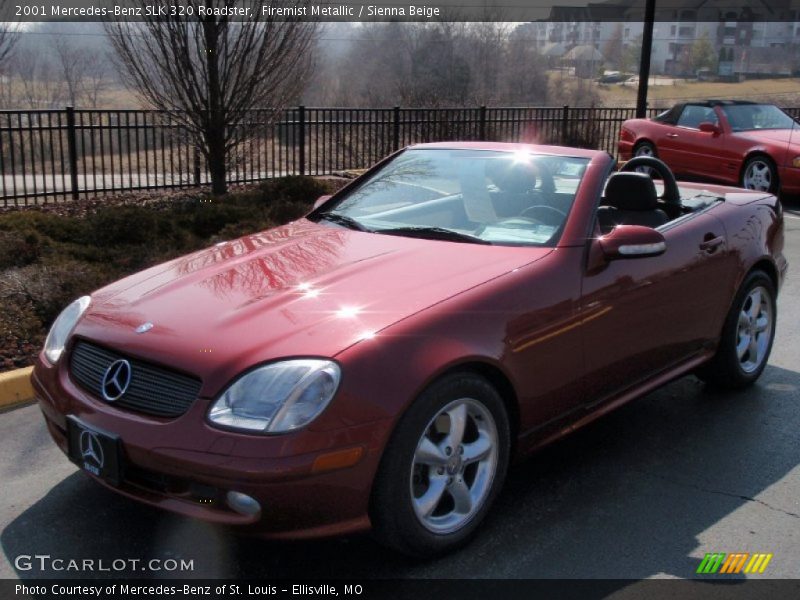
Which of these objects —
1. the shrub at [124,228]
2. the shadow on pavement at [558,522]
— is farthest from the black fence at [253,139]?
the shadow on pavement at [558,522]

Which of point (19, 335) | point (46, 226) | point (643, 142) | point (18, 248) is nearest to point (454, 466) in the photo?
point (19, 335)

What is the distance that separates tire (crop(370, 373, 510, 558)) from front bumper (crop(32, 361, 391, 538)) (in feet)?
0.31

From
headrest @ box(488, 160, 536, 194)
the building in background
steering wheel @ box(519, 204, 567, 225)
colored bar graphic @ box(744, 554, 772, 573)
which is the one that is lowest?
colored bar graphic @ box(744, 554, 772, 573)

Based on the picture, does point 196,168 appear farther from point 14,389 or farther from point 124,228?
point 14,389

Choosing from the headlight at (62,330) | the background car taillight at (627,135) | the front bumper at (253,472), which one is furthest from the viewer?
the background car taillight at (627,135)

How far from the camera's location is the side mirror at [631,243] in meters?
4.11

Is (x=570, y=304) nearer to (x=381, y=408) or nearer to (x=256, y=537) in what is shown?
(x=381, y=408)

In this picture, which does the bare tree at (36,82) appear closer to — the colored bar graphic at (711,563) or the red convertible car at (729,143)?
the red convertible car at (729,143)

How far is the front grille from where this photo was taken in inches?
123

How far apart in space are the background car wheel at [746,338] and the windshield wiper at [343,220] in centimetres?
223

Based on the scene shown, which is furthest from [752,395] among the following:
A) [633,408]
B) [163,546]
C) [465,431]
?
[163,546]

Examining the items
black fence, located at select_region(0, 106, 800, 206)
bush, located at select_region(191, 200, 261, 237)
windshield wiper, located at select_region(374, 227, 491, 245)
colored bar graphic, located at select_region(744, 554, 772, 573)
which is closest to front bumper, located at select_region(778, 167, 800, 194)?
black fence, located at select_region(0, 106, 800, 206)

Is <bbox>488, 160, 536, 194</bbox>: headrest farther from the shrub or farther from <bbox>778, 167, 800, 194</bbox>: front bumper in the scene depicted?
<bbox>778, 167, 800, 194</bbox>: front bumper

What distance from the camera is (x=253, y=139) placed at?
38.3 ft
